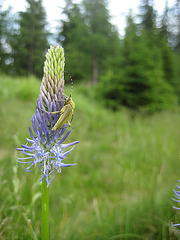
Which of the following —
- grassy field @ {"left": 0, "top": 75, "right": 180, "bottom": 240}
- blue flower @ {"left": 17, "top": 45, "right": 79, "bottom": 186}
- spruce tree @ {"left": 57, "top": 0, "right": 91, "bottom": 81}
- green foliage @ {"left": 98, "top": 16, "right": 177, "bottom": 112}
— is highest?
spruce tree @ {"left": 57, "top": 0, "right": 91, "bottom": 81}

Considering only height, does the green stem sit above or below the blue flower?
below

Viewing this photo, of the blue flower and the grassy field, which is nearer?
the blue flower

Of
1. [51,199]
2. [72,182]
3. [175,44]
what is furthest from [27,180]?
[175,44]

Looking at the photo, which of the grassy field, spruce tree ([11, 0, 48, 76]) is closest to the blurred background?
the grassy field

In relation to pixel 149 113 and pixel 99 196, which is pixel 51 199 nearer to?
pixel 99 196

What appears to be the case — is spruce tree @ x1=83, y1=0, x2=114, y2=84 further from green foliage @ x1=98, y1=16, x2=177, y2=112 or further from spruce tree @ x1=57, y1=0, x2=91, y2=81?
green foliage @ x1=98, y1=16, x2=177, y2=112

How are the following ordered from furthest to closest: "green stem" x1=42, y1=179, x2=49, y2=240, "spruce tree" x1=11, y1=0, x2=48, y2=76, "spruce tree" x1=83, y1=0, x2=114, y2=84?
"spruce tree" x1=11, y1=0, x2=48, y2=76, "spruce tree" x1=83, y1=0, x2=114, y2=84, "green stem" x1=42, y1=179, x2=49, y2=240

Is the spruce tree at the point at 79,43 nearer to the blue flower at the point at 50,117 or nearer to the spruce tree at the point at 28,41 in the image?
the spruce tree at the point at 28,41

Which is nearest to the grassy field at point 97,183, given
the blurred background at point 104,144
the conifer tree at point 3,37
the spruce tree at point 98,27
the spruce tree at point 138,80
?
the blurred background at point 104,144
